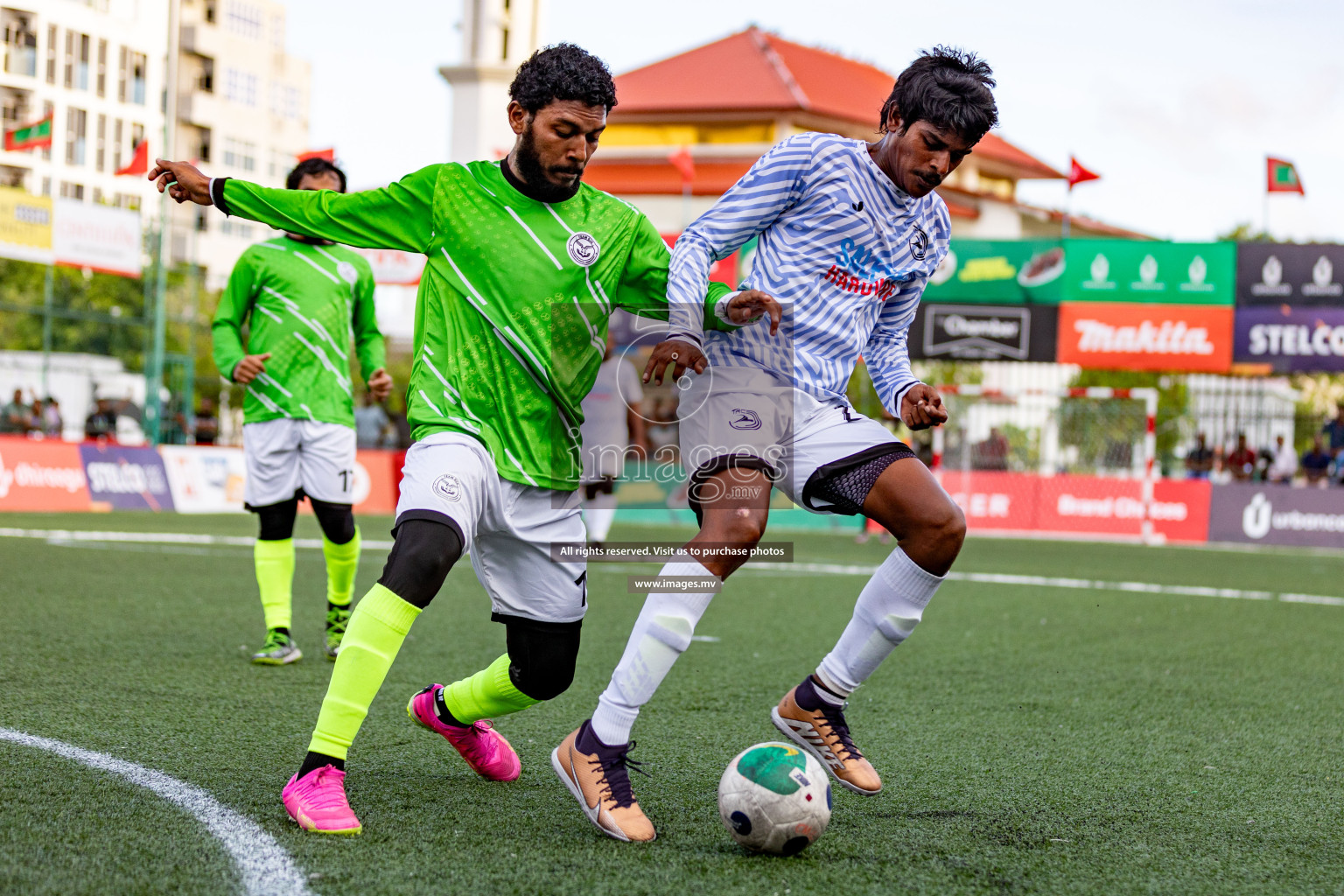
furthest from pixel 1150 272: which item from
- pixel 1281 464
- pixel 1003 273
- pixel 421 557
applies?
pixel 421 557

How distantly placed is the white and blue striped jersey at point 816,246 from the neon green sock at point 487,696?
3.58ft

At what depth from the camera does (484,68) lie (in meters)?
38.5

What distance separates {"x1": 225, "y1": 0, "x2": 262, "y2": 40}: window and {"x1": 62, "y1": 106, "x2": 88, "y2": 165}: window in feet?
53.9

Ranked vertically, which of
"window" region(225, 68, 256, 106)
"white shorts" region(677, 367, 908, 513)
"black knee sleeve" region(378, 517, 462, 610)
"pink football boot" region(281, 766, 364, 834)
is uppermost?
"window" region(225, 68, 256, 106)

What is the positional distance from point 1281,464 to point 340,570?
17599 mm

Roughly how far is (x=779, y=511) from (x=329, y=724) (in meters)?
16.0

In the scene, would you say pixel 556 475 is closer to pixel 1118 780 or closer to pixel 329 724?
pixel 329 724

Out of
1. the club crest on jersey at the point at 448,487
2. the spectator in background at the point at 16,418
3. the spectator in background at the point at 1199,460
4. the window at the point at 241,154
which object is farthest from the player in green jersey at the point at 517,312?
the window at the point at 241,154

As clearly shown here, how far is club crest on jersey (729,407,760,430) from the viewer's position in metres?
3.53

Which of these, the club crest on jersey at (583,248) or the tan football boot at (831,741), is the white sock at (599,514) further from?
the club crest on jersey at (583,248)

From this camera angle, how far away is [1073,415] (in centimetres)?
1988

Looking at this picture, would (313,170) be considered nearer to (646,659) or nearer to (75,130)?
(646,659)

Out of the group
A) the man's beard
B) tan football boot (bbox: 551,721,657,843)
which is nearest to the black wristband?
the man's beard

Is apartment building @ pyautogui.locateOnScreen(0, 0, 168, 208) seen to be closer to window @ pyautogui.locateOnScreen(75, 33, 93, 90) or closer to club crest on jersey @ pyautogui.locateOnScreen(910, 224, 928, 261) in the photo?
window @ pyautogui.locateOnScreen(75, 33, 93, 90)
